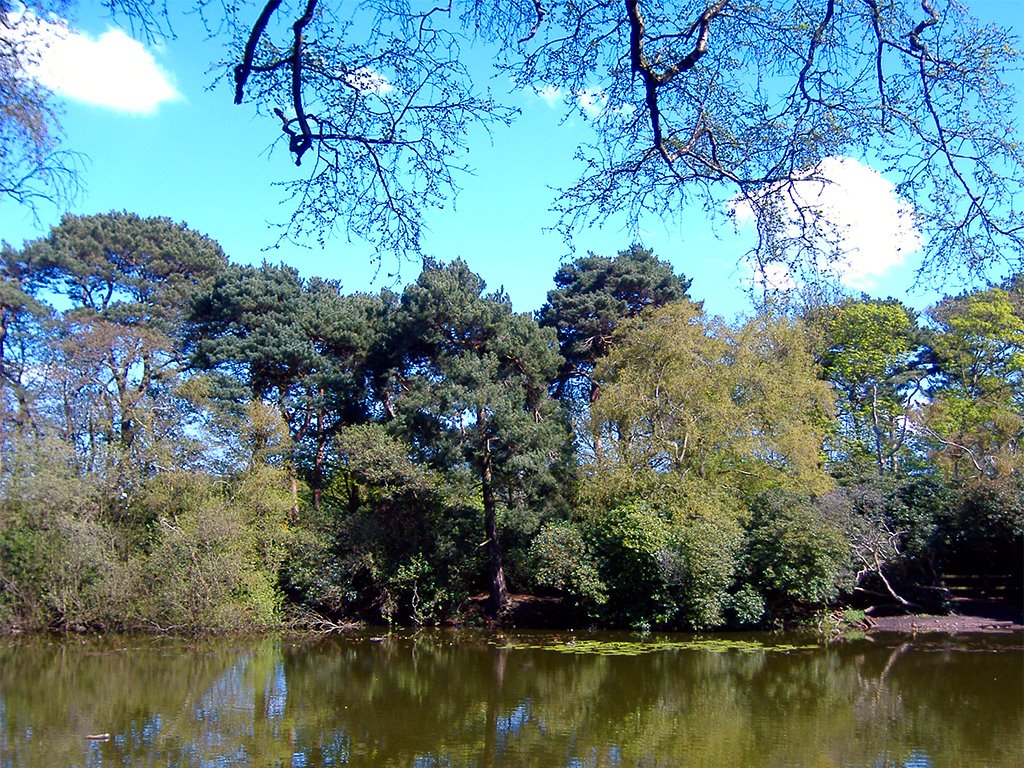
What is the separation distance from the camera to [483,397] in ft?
60.7

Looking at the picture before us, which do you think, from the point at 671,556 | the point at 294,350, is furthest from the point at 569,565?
the point at 294,350

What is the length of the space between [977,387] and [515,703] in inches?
746

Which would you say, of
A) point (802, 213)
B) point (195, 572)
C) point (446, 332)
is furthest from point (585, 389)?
point (802, 213)

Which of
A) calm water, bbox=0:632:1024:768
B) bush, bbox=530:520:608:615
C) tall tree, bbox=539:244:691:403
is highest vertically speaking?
tall tree, bbox=539:244:691:403

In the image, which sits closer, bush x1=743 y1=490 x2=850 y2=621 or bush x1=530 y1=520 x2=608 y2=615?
bush x1=743 y1=490 x2=850 y2=621

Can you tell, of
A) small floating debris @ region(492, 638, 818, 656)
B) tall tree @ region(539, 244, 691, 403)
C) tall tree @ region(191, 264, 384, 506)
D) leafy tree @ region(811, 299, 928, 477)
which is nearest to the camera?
small floating debris @ region(492, 638, 818, 656)

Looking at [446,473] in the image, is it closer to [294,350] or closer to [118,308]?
[294,350]

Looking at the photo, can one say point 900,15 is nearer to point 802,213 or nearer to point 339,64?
point 802,213

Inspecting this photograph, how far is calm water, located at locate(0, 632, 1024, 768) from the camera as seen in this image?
8.34m

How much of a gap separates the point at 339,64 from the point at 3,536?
17.1 metres

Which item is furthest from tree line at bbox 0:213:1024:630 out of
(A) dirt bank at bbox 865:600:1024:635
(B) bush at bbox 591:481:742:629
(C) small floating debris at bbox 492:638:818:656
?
(C) small floating debris at bbox 492:638:818:656

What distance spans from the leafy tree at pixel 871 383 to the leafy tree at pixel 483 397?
8.95 m

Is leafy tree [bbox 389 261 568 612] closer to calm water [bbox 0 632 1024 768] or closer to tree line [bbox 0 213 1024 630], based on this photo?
tree line [bbox 0 213 1024 630]

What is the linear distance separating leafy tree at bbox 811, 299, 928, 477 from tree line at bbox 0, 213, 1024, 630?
4.94 feet
